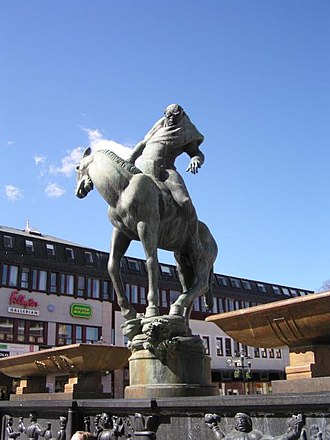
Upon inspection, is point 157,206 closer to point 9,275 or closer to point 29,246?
point 9,275

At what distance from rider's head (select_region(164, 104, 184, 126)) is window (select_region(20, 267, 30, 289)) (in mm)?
36578

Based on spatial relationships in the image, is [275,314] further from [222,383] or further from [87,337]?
[222,383]

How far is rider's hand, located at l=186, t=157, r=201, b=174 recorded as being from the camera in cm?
737

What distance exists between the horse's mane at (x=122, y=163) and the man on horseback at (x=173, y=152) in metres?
0.36

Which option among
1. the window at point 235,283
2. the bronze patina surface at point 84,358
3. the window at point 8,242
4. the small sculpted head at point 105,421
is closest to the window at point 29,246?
the window at point 8,242

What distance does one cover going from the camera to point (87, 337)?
4406 cm

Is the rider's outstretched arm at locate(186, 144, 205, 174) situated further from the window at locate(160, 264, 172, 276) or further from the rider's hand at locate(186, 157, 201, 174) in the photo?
the window at locate(160, 264, 172, 276)

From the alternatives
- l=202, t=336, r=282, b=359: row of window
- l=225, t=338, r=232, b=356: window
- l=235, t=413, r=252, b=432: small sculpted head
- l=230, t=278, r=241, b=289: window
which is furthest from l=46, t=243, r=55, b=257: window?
l=235, t=413, r=252, b=432: small sculpted head

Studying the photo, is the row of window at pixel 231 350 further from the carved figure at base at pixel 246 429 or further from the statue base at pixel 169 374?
the carved figure at base at pixel 246 429

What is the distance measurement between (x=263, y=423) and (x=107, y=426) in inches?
75.6

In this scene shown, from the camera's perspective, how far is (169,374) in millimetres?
5961

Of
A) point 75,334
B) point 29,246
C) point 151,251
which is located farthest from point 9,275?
point 151,251

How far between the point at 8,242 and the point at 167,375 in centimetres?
3758

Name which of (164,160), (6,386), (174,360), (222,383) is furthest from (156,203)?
(222,383)
